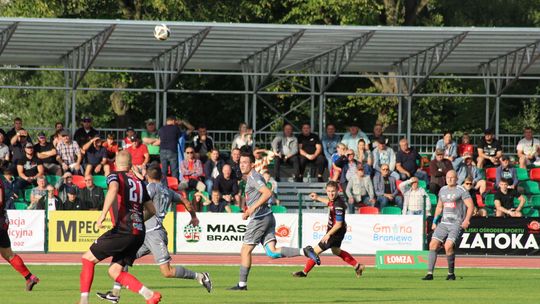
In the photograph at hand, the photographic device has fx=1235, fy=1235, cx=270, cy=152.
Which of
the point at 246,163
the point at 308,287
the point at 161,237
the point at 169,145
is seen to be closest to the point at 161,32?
the point at 169,145

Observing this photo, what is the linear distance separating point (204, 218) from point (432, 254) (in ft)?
30.4

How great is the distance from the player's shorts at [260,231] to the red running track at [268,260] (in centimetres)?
830

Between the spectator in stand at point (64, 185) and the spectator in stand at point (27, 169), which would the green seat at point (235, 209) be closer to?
the spectator in stand at point (64, 185)

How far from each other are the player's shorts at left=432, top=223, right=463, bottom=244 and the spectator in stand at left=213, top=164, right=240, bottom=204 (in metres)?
9.69

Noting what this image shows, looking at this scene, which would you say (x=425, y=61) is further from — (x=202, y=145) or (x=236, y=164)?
(x=236, y=164)

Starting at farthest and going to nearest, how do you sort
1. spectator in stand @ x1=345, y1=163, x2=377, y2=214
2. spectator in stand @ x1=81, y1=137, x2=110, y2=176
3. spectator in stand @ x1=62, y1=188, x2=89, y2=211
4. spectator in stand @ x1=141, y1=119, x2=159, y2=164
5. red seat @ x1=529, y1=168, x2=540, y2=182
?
1. red seat @ x1=529, y1=168, x2=540, y2=182
2. spectator in stand @ x1=141, y1=119, x2=159, y2=164
3. spectator in stand @ x1=81, y1=137, x2=110, y2=176
4. spectator in stand @ x1=345, y1=163, x2=377, y2=214
5. spectator in stand @ x1=62, y1=188, x2=89, y2=211

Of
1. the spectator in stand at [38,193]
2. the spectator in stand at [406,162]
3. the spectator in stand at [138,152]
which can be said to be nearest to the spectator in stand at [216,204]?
the spectator in stand at [138,152]

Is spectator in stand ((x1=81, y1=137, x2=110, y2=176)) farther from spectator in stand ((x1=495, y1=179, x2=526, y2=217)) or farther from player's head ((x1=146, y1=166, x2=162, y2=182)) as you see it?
player's head ((x1=146, y1=166, x2=162, y2=182))

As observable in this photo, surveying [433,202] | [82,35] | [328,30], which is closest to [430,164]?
[433,202]

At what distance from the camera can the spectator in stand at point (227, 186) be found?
30547 mm

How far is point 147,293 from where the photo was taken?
14.1 meters

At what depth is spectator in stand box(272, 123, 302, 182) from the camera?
32969mm

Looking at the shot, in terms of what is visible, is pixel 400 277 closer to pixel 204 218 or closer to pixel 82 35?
pixel 204 218

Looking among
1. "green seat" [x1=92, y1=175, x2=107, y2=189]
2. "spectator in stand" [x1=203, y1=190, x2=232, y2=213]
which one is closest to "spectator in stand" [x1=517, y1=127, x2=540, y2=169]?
"spectator in stand" [x1=203, y1=190, x2=232, y2=213]
